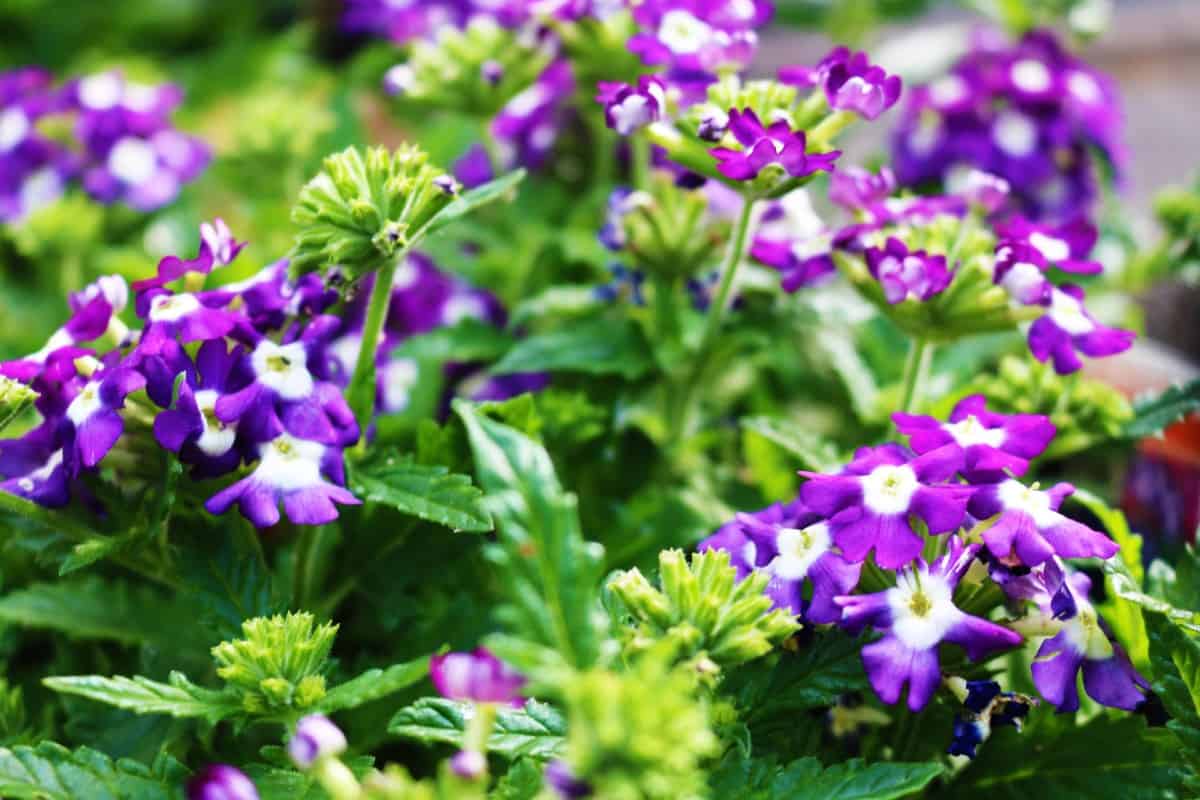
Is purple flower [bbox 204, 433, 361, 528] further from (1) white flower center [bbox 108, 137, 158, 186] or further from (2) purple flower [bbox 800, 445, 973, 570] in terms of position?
(1) white flower center [bbox 108, 137, 158, 186]

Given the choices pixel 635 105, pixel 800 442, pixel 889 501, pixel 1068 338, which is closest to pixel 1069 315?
pixel 1068 338

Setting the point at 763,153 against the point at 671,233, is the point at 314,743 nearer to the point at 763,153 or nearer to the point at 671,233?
the point at 763,153

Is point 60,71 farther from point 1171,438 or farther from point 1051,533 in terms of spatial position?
point 1051,533

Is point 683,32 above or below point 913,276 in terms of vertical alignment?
above

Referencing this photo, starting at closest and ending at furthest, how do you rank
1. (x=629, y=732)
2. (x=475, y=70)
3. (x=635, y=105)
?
(x=629, y=732) < (x=635, y=105) < (x=475, y=70)

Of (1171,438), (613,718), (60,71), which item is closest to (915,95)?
(1171,438)

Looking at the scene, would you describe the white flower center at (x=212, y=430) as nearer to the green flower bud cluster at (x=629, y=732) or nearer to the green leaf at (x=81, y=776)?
the green leaf at (x=81, y=776)
